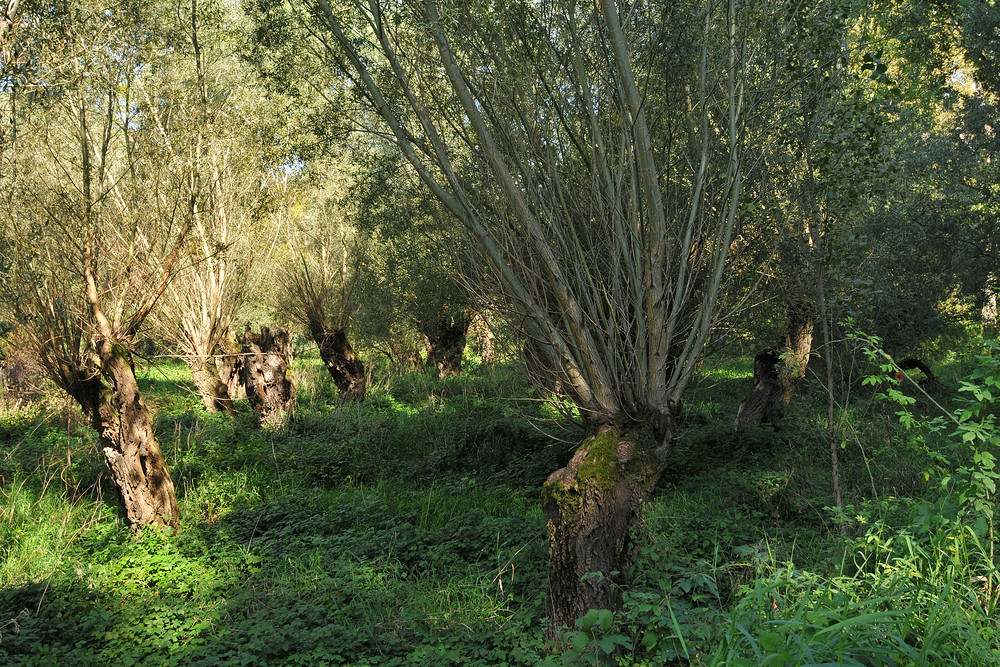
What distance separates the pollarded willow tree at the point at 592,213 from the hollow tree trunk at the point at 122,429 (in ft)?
12.8

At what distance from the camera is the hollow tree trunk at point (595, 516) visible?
431 centimetres

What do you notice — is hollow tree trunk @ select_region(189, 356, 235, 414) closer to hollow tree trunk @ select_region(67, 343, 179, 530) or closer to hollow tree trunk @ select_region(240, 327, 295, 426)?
hollow tree trunk @ select_region(240, 327, 295, 426)

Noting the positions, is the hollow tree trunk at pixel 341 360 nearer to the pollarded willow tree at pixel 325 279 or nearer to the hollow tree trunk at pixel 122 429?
the pollarded willow tree at pixel 325 279

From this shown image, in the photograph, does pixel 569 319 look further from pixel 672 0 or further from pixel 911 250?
pixel 911 250

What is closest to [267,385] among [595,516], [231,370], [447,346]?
[231,370]

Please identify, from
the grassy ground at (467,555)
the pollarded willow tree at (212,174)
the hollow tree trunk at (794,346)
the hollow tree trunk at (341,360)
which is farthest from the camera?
the hollow tree trunk at (341,360)

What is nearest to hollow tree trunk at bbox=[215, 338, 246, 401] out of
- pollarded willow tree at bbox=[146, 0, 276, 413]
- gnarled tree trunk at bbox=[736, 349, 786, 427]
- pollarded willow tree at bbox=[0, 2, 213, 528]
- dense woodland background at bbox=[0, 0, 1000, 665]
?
pollarded willow tree at bbox=[146, 0, 276, 413]

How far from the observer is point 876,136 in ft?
16.2

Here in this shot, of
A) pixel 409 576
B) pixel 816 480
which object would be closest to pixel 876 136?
A: pixel 816 480

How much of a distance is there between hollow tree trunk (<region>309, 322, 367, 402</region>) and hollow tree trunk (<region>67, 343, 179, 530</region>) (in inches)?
234

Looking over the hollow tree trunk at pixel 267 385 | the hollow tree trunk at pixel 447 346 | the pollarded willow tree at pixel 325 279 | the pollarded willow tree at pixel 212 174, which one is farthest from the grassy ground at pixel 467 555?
the hollow tree trunk at pixel 447 346

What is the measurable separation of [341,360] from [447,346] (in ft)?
9.98

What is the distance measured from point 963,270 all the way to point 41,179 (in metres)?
12.2

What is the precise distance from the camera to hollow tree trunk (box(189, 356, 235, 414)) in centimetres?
1173
